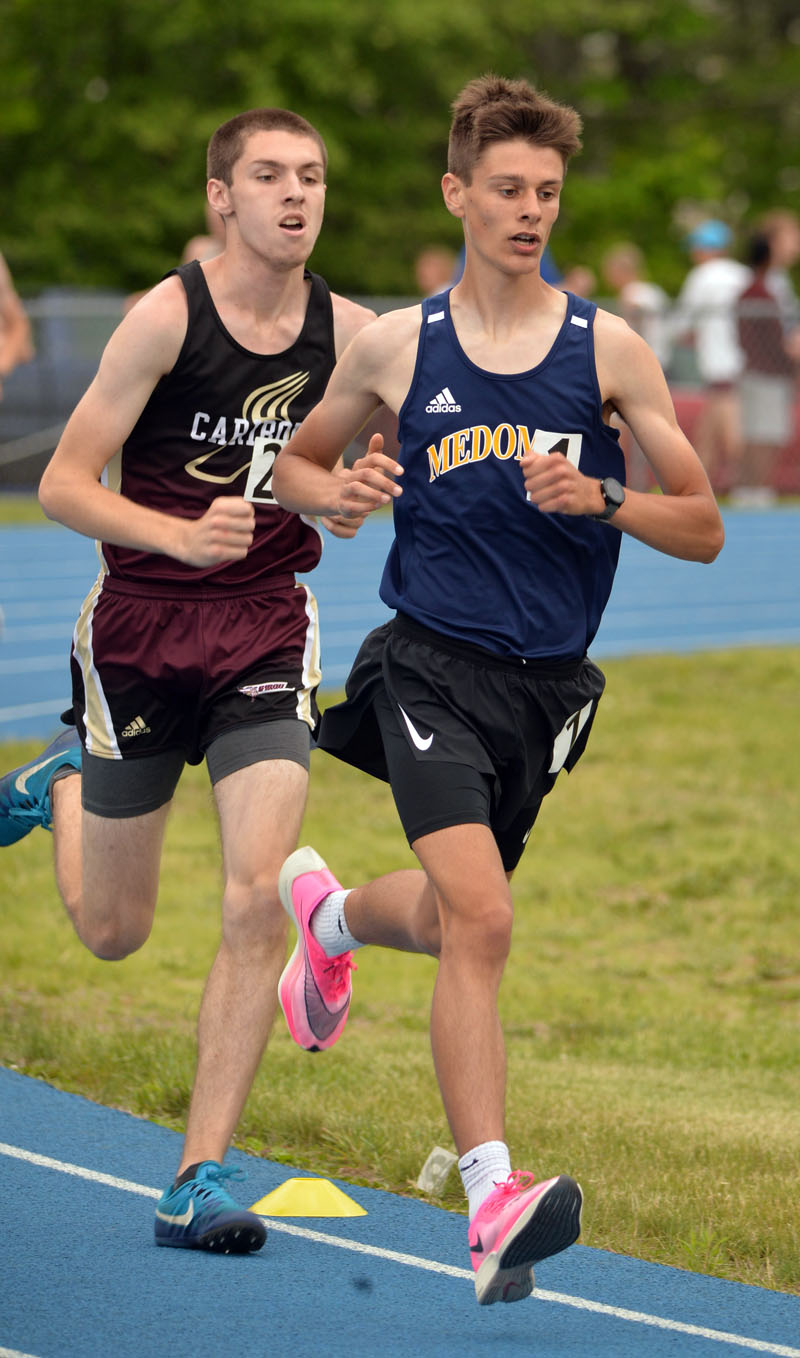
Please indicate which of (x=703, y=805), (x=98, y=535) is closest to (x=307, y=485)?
(x=98, y=535)

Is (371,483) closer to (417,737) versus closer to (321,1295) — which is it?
(417,737)

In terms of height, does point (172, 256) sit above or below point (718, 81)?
below

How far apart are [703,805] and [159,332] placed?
6.48 metres

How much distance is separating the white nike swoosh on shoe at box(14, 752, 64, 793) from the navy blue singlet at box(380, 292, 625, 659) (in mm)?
1863

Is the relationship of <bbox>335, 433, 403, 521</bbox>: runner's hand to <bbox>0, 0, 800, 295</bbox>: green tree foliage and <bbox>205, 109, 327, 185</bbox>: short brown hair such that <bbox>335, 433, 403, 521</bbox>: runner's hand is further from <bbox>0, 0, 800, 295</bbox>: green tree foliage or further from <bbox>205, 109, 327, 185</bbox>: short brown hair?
<bbox>0, 0, 800, 295</bbox>: green tree foliage

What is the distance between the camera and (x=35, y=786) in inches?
239

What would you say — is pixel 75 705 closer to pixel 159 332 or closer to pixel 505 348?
pixel 159 332

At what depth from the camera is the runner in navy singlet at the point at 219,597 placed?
4715 mm

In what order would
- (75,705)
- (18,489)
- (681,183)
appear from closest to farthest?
(75,705), (18,489), (681,183)

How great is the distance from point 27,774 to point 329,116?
31.2 m

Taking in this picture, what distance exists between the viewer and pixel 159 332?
15.9 feet

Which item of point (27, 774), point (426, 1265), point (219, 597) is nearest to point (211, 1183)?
point (426, 1265)

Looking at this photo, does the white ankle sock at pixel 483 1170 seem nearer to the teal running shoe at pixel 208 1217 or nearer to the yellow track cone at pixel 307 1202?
the teal running shoe at pixel 208 1217

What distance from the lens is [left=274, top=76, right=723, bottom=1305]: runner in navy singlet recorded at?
4387mm
